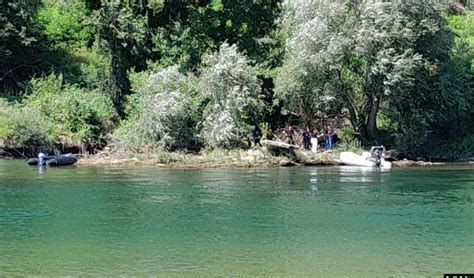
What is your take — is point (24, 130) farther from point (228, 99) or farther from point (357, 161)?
point (357, 161)

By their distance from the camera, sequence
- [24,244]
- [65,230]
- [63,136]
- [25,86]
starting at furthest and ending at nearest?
1. [25,86]
2. [63,136]
3. [65,230]
4. [24,244]

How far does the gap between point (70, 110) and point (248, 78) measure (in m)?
13.6

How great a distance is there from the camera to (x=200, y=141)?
5012 cm

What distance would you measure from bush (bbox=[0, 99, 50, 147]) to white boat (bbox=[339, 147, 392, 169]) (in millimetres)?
20547

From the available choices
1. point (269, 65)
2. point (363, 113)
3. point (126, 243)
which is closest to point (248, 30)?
point (269, 65)

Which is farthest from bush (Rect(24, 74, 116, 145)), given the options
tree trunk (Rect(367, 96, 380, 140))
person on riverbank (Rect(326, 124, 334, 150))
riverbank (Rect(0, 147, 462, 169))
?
tree trunk (Rect(367, 96, 380, 140))

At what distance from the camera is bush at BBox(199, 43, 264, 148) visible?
161 ft

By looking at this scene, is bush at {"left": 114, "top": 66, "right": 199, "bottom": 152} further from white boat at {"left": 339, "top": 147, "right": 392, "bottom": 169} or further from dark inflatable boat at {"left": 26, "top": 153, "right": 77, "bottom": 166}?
white boat at {"left": 339, "top": 147, "right": 392, "bottom": 169}

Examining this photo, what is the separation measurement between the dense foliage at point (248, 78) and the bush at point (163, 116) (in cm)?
8

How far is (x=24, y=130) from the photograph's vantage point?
50.2m

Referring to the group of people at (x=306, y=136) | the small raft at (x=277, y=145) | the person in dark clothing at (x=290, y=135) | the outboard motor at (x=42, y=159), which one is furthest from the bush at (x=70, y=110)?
the person in dark clothing at (x=290, y=135)

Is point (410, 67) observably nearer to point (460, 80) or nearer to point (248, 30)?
point (460, 80)

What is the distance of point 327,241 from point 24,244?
8972mm

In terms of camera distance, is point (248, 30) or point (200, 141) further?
point (248, 30)
